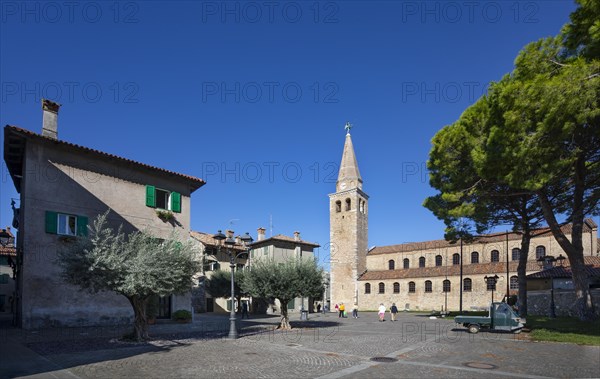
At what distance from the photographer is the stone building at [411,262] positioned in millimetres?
43531

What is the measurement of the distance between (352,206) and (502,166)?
119 ft

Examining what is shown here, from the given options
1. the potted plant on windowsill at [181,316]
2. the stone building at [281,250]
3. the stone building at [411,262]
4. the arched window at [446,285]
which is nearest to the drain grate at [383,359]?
the potted plant on windowsill at [181,316]

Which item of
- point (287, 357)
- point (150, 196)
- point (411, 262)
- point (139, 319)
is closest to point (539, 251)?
point (411, 262)

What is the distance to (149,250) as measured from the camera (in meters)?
14.6

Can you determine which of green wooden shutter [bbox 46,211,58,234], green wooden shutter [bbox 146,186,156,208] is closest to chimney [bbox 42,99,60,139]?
green wooden shutter [bbox 46,211,58,234]

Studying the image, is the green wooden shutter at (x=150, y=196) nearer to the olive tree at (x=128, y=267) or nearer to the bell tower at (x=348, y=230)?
the olive tree at (x=128, y=267)

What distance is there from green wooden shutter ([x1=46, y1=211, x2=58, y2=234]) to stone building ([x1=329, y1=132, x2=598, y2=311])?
128 ft

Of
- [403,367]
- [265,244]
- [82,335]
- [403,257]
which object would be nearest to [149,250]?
[82,335]

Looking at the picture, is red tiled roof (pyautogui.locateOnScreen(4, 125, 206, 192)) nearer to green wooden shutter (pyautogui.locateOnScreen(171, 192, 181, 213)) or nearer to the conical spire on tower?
green wooden shutter (pyautogui.locateOnScreen(171, 192, 181, 213))

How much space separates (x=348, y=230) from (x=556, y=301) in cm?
2761

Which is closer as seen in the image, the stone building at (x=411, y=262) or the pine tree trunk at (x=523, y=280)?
the pine tree trunk at (x=523, y=280)

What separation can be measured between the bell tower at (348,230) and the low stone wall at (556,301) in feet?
78.2

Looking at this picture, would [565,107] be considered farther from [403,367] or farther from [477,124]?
[403,367]

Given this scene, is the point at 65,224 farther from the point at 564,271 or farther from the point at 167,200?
the point at 564,271
